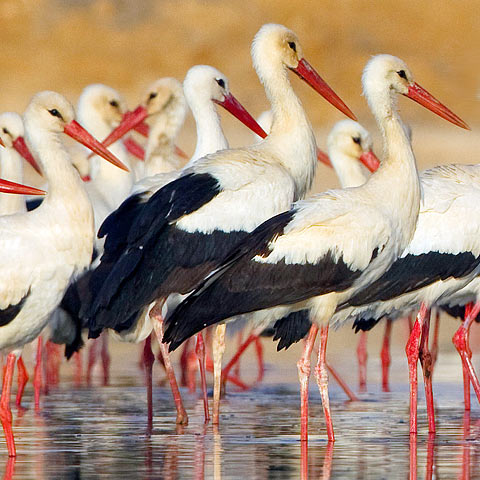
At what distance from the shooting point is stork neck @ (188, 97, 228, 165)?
1327cm

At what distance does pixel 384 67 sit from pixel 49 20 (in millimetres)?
38710

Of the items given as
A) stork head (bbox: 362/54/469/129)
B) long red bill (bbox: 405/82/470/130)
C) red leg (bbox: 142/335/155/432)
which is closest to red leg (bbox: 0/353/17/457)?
red leg (bbox: 142/335/155/432)

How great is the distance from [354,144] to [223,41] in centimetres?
3390

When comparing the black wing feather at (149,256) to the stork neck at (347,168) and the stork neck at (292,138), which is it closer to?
the stork neck at (292,138)

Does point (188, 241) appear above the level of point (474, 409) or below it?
above

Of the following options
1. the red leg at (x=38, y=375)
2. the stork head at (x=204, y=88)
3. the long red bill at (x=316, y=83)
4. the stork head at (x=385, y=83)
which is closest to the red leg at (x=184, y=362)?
the red leg at (x=38, y=375)

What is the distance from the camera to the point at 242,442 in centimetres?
982

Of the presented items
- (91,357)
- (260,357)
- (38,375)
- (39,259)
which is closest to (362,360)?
(260,357)

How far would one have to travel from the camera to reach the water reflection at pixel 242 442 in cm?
863

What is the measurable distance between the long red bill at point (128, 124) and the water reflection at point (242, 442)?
3.32 meters

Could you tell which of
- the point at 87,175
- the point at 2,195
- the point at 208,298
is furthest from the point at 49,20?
the point at 208,298

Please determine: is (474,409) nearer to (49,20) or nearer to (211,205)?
(211,205)

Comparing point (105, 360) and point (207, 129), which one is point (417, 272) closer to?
point (207, 129)

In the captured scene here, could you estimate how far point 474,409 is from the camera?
11.8m
